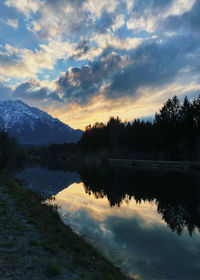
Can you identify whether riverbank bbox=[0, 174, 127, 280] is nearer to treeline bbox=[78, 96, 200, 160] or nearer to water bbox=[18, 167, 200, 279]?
water bbox=[18, 167, 200, 279]

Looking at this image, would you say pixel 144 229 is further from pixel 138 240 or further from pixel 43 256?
pixel 43 256

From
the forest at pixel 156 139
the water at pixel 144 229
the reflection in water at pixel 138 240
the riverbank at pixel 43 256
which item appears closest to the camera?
the riverbank at pixel 43 256

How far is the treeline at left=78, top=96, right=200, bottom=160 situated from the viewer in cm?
5790

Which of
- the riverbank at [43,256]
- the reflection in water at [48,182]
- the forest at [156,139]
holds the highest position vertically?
the forest at [156,139]

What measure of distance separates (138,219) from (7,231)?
31.8ft

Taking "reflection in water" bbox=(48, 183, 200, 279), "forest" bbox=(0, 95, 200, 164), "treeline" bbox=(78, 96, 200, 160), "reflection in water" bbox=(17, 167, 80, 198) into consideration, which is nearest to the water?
"reflection in water" bbox=(48, 183, 200, 279)

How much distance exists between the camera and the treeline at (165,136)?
190 feet

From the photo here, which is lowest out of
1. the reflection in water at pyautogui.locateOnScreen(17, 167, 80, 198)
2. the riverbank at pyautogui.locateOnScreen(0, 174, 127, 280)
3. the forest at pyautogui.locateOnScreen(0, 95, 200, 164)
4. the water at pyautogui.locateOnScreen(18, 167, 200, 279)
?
the reflection in water at pyautogui.locateOnScreen(17, 167, 80, 198)

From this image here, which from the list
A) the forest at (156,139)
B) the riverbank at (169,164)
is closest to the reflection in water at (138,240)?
the forest at (156,139)

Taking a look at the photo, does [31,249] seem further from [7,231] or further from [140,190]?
[140,190]

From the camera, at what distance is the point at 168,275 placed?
299 inches

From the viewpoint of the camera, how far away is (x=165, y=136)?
214 ft

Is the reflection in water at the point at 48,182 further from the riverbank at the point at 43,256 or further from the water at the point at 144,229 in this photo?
the riverbank at the point at 43,256

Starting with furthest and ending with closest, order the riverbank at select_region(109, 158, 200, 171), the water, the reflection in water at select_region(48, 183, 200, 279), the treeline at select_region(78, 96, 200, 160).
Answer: the treeline at select_region(78, 96, 200, 160), the riverbank at select_region(109, 158, 200, 171), the water, the reflection in water at select_region(48, 183, 200, 279)
